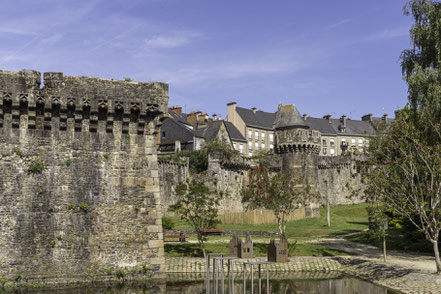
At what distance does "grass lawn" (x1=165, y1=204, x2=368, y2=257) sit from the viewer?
1164 inches

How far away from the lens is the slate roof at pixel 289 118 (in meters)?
61.8

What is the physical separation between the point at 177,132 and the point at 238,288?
166 feet

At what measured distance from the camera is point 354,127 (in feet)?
342

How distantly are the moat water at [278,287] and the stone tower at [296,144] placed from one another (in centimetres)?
3748

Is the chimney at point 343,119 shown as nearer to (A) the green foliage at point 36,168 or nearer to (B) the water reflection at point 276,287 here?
(B) the water reflection at point 276,287

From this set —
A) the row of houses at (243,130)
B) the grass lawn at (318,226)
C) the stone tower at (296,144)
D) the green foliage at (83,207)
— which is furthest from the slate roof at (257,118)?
the green foliage at (83,207)

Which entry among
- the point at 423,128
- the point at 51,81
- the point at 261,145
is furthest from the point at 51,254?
the point at 261,145

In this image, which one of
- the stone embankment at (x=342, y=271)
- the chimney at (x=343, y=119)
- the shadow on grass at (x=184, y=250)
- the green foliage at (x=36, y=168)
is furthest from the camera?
the chimney at (x=343, y=119)

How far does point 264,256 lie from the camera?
92.3ft

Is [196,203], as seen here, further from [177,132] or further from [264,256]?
[177,132]

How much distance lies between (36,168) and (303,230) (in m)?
29.9

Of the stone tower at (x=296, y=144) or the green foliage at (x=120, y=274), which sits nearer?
the green foliage at (x=120, y=274)

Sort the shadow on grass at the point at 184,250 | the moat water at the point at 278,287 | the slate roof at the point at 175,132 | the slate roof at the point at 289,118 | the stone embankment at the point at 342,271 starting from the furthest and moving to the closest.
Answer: the slate roof at the point at 175,132 < the slate roof at the point at 289,118 < the shadow on grass at the point at 184,250 < the stone embankment at the point at 342,271 < the moat water at the point at 278,287

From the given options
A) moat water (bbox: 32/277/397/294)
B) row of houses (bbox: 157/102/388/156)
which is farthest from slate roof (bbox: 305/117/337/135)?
moat water (bbox: 32/277/397/294)
